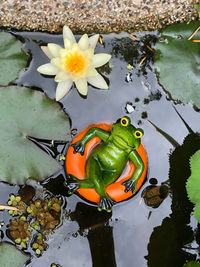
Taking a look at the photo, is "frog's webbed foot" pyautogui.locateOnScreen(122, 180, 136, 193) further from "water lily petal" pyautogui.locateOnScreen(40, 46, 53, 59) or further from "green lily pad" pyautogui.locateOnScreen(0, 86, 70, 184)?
"water lily petal" pyautogui.locateOnScreen(40, 46, 53, 59)

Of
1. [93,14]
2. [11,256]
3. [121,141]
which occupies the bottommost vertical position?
[11,256]

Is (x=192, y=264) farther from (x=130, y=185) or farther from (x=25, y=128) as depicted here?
(x=25, y=128)

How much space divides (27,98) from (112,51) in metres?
0.46

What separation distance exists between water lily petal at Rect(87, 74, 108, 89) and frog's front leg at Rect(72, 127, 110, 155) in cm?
20

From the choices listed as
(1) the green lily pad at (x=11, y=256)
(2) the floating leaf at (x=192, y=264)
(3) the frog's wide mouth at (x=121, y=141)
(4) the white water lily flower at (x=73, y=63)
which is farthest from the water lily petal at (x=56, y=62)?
(2) the floating leaf at (x=192, y=264)

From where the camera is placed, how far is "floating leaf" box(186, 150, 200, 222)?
66.5 inches

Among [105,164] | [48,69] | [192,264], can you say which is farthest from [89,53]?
[192,264]

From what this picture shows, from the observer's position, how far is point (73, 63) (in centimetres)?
155

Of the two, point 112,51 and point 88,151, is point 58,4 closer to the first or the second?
point 112,51

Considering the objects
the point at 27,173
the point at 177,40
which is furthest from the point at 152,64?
the point at 27,173

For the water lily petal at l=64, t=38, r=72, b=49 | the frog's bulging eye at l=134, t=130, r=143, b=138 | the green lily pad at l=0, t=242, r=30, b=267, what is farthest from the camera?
the green lily pad at l=0, t=242, r=30, b=267

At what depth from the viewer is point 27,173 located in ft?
5.31

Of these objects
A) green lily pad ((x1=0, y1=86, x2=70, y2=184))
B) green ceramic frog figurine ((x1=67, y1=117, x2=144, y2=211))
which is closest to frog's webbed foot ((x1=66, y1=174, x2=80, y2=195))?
green ceramic frog figurine ((x1=67, y1=117, x2=144, y2=211))

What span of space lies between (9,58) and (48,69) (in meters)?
0.17
